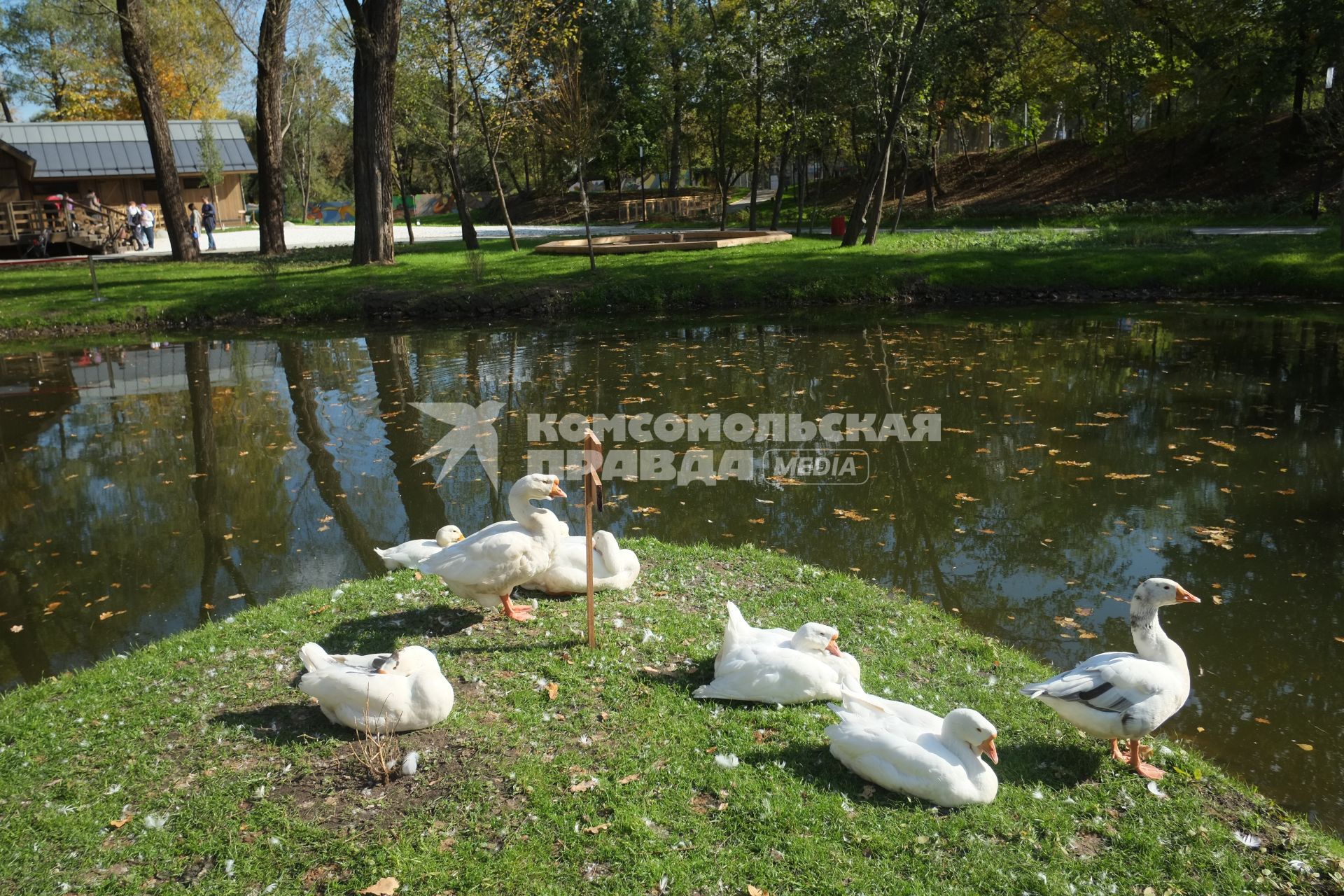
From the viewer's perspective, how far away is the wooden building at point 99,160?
139 ft

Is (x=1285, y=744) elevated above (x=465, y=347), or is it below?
below

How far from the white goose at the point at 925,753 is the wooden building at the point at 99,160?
44.3m

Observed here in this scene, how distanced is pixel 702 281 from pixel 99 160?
3623 cm

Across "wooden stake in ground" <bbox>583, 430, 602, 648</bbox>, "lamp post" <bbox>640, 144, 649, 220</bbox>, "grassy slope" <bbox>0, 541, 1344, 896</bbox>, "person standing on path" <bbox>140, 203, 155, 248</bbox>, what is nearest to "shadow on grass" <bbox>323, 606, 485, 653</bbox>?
"grassy slope" <bbox>0, 541, 1344, 896</bbox>

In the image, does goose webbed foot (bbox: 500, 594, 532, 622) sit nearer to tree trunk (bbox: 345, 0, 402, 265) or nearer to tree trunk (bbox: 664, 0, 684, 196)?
tree trunk (bbox: 345, 0, 402, 265)

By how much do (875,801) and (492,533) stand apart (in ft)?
10.4

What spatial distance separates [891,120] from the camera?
25.4 m

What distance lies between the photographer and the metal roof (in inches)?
1698

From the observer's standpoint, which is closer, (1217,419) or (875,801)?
(875,801)

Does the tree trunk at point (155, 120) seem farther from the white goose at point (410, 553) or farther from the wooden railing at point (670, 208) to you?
the white goose at point (410, 553)

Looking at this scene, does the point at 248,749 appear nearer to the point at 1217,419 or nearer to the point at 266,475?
the point at 266,475

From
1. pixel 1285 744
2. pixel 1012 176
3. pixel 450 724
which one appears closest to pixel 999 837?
pixel 1285 744

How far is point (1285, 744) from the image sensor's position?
5.80 meters

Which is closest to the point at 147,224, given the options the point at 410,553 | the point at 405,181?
the point at 405,181
